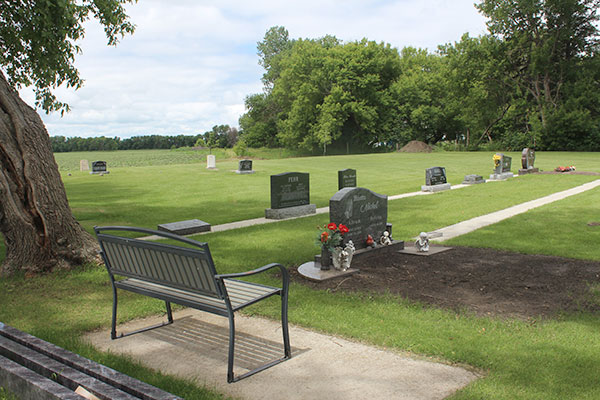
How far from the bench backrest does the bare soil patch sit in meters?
2.60

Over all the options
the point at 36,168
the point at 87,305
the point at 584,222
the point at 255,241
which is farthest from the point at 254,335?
the point at 584,222

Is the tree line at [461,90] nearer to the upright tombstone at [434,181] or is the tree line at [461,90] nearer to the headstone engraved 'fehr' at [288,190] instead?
the upright tombstone at [434,181]

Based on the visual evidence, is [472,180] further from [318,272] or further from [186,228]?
[318,272]

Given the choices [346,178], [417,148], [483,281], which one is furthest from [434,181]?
[417,148]

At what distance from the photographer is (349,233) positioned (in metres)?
7.98

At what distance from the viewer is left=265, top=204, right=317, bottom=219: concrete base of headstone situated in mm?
13359

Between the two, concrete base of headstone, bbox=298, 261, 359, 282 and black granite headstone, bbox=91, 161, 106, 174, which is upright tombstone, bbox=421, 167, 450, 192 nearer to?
concrete base of headstone, bbox=298, 261, 359, 282

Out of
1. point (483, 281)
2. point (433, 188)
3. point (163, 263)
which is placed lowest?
point (483, 281)

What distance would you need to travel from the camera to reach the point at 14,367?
3.52 m

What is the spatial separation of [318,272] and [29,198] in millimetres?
4218

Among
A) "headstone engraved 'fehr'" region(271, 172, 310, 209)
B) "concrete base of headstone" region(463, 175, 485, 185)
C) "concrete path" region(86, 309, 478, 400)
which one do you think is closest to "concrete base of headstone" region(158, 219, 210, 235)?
"headstone engraved 'fehr'" region(271, 172, 310, 209)

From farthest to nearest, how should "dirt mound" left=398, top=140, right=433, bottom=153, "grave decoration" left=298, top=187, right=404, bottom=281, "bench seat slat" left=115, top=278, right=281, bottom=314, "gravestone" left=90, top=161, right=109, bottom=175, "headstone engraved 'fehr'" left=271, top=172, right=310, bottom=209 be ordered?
"dirt mound" left=398, top=140, right=433, bottom=153 < "gravestone" left=90, top=161, right=109, bottom=175 < "headstone engraved 'fehr'" left=271, top=172, right=310, bottom=209 < "grave decoration" left=298, top=187, right=404, bottom=281 < "bench seat slat" left=115, top=278, right=281, bottom=314

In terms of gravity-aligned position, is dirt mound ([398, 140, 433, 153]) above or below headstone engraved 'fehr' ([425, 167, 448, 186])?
above

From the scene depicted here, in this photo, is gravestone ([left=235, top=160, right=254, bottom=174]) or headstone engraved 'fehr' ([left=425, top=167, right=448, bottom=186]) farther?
gravestone ([left=235, top=160, right=254, bottom=174])
